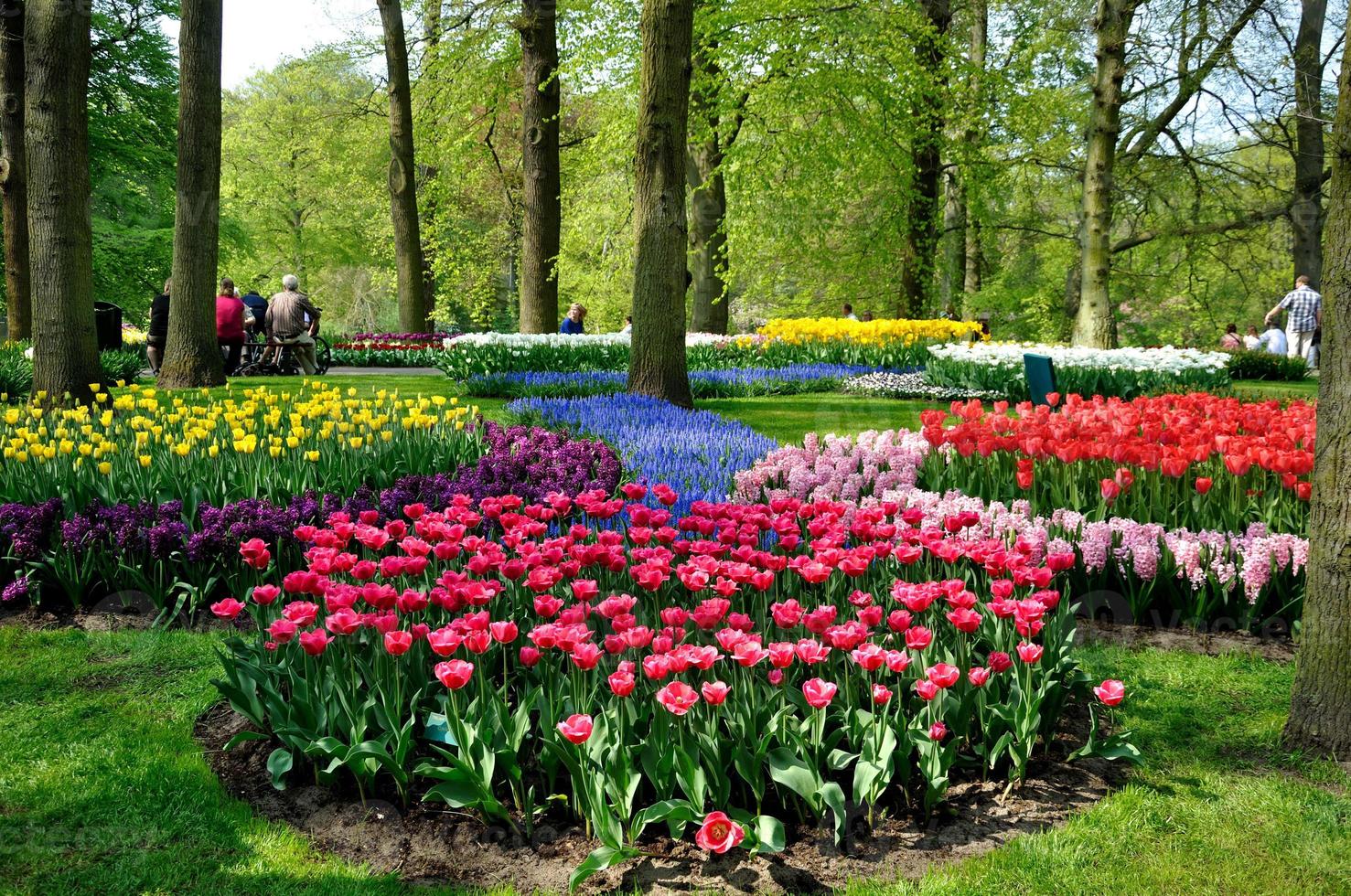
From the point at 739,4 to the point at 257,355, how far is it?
402 inches

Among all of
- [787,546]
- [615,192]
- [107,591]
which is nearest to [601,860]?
[787,546]

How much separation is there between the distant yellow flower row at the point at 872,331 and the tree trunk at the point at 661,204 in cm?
724

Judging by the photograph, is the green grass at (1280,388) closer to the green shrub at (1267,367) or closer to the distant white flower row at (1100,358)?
the green shrub at (1267,367)

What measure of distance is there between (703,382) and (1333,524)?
940 centimetres

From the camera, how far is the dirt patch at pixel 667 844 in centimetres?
252

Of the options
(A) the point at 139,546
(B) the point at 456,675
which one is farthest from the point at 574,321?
(B) the point at 456,675

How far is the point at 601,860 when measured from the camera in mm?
2414

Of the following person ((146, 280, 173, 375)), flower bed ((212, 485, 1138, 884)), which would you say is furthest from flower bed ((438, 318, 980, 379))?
flower bed ((212, 485, 1138, 884))

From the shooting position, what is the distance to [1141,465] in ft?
17.5

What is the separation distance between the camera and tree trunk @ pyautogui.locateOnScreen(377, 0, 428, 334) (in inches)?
754

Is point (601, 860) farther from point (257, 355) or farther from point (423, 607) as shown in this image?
point (257, 355)

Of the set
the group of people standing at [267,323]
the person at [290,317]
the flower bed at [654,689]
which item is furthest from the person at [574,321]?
the flower bed at [654,689]

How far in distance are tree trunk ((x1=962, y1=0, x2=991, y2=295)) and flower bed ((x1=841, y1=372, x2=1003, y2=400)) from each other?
10851mm

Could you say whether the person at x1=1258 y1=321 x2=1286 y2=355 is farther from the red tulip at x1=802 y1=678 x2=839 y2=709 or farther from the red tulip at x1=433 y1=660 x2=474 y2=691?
the red tulip at x1=433 y1=660 x2=474 y2=691
